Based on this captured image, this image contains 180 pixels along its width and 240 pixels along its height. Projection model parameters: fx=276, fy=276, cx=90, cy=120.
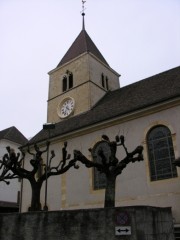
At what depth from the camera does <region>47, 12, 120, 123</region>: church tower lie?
71.1ft

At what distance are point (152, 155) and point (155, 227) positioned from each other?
646 cm

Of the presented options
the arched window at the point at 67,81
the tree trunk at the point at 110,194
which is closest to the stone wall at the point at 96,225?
the tree trunk at the point at 110,194

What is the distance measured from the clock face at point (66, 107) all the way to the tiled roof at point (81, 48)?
14.8 feet

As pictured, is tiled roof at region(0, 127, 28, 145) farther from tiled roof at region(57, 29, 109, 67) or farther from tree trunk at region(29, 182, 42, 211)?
tree trunk at region(29, 182, 42, 211)

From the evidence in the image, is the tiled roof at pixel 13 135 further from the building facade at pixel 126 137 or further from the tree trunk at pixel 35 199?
the tree trunk at pixel 35 199

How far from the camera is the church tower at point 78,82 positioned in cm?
2166

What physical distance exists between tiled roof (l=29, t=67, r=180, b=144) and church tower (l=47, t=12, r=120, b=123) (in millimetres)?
1314

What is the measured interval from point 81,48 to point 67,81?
380cm

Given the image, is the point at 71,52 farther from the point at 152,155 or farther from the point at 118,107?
the point at 152,155

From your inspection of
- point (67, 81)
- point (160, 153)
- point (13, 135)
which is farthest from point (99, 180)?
point (13, 135)

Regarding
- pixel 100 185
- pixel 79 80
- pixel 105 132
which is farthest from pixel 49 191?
pixel 79 80

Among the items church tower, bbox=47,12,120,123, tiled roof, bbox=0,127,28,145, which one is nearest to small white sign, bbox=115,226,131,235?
church tower, bbox=47,12,120,123

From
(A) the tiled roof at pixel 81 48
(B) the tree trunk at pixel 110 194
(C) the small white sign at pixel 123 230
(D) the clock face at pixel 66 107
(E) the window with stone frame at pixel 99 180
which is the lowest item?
(C) the small white sign at pixel 123 230

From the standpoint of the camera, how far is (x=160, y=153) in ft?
43.7
